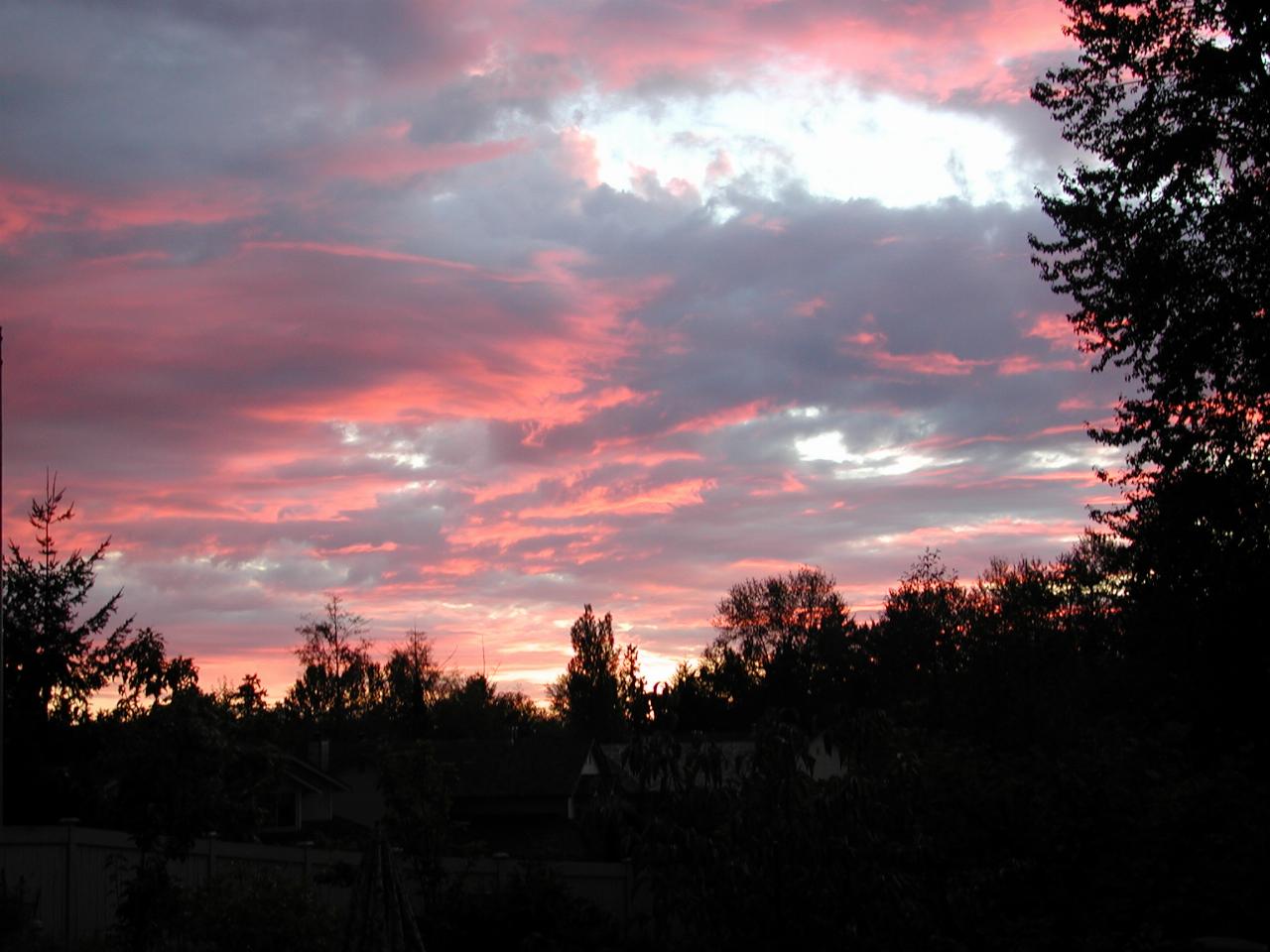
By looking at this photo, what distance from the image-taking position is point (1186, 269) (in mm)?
17875

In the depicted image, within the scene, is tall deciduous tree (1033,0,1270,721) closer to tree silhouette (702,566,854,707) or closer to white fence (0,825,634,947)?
white fence (0,825,634,947)

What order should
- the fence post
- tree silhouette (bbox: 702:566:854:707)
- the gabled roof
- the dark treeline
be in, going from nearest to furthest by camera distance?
1. the dark treeline
2. the fence post
3. the gabled roof
4. tree silhouette (bbox: 702:566:854:707)

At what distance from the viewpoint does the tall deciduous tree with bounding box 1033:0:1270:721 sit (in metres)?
17.4

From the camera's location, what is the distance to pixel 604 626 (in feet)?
267

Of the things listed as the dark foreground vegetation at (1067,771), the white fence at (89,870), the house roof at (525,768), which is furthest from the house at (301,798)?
the white fence at (89,870)

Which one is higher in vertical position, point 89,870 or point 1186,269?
point 1186,269

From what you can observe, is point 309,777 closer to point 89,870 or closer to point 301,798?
point 301,798

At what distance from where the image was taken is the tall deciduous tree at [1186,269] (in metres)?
17.4

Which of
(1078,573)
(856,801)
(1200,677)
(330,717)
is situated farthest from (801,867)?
(330,717)

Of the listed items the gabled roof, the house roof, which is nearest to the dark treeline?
the gabled roof

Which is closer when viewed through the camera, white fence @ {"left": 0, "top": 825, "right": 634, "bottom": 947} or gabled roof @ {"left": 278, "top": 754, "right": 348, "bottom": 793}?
white fence @ {"left": 0, "top": 825, "right": 634, "bottom": 947}

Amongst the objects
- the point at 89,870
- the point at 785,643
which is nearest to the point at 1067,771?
the point at 89,870

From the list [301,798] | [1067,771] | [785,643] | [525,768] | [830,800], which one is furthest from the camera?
[785,643]

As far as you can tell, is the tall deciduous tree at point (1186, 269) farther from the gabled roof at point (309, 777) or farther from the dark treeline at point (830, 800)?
the gabled roof at point (309, 777)
